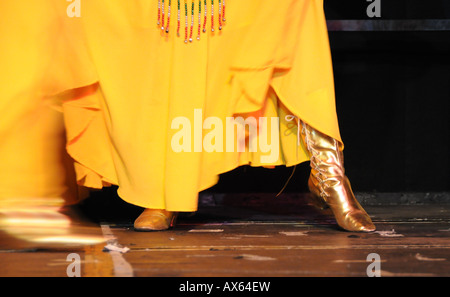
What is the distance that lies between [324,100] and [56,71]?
0.74 meters

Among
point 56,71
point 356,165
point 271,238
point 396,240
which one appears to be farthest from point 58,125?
point 356,165

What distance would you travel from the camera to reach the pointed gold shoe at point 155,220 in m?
1.52

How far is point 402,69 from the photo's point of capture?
223 centimetres

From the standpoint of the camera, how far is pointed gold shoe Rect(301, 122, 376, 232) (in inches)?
60.4

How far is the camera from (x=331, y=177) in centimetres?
156

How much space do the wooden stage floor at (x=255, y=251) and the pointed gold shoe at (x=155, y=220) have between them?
0.09 feet

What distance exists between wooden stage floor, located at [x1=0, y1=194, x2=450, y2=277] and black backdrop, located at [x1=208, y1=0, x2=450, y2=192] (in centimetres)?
46

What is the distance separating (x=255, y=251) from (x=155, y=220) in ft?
1.29
